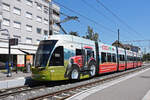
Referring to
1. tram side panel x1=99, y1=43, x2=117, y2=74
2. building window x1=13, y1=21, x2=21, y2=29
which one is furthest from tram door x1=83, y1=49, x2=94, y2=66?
building window x1=13, y1=21, x2=21, y2=29

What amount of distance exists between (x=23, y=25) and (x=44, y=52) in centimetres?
1979

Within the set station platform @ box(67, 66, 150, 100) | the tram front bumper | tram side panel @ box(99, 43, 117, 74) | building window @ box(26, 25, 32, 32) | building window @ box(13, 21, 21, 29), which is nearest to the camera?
station platform @ box(67, 66, 150, 100)

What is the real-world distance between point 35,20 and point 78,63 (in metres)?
21.8

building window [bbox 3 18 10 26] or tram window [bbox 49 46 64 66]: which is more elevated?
building window [bbox 3 18 10 26]

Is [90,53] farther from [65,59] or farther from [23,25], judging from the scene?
[23,25]

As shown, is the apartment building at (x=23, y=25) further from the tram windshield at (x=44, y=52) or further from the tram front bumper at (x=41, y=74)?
the tram front bumper at (x=41, y=74)

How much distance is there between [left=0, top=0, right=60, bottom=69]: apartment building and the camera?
880 inches

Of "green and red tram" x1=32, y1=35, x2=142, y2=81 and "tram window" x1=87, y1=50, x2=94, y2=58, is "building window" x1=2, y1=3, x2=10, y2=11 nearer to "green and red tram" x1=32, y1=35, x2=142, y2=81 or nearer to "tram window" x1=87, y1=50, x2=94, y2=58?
"green and red tram" x1=32, y1=35, x2=142, y2=81

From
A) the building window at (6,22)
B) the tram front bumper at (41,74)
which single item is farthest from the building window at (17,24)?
the tram front bumper at (41,74)

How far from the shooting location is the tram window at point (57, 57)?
31.6ft

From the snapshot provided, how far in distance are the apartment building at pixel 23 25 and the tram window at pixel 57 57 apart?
39.4 ft

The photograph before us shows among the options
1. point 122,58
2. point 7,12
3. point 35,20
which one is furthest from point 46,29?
point 122,58

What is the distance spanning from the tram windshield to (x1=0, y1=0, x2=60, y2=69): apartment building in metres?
11.5

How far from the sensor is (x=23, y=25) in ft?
91.4
